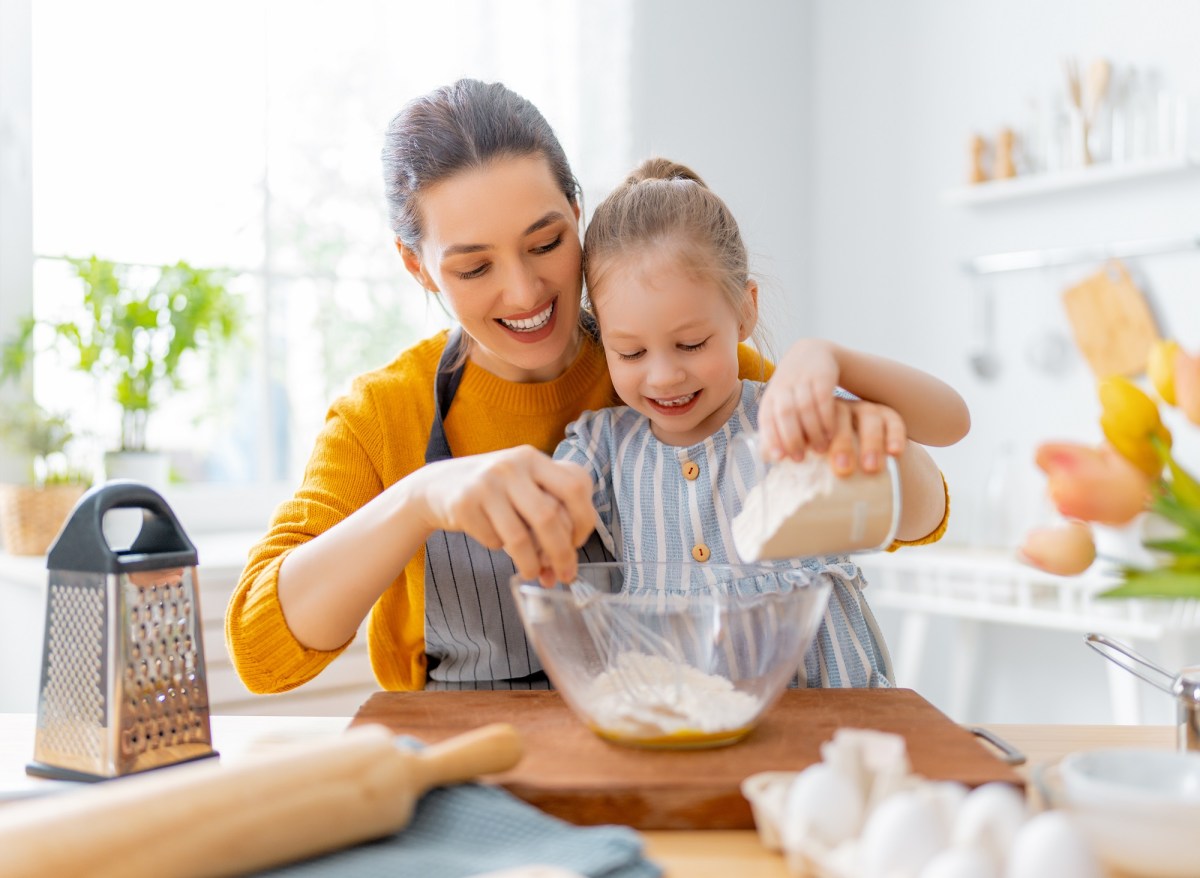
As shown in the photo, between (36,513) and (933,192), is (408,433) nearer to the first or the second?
(36,513)

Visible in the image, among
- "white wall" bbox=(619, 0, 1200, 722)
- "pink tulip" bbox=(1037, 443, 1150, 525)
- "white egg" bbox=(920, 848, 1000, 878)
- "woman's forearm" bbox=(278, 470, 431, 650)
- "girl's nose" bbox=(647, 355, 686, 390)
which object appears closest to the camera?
"white egg" bbox=(920, 848, 1000, 878)

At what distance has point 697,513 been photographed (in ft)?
4.70

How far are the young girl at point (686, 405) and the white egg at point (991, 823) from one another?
608mm

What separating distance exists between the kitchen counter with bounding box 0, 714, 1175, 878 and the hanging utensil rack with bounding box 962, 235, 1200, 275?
5.93ft

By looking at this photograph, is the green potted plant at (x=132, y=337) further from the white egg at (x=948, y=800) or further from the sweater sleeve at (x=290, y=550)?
the white egg at (x=948, y=800)

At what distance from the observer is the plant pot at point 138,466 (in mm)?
2686

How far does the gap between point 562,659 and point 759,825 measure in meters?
0.23

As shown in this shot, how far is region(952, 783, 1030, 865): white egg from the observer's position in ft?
2.15

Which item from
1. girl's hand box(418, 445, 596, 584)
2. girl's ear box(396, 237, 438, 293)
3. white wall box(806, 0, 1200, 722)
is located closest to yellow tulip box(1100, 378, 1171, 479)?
girl's hand box(418, 445, 596, 584)

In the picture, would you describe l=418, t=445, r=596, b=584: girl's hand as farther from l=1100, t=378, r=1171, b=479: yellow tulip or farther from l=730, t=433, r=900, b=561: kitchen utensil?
A: l=1100, t=378, r=1171, b=479: yellow tulip

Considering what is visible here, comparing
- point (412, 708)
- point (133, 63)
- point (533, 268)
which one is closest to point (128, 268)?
point (133, 63)

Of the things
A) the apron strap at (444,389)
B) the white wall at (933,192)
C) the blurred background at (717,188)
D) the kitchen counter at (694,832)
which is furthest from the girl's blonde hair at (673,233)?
the blurred background at (717,188)

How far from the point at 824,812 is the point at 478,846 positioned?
8.7 inches

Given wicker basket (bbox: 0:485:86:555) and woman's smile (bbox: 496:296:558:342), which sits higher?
woman's smile (bbox: 496:296:558:342)
